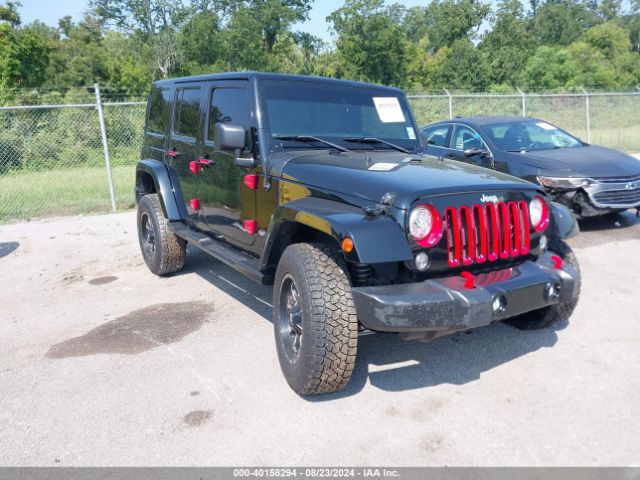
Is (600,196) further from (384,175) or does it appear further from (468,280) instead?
(468,280)

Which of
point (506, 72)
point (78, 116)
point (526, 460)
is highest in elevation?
point (506, 72)

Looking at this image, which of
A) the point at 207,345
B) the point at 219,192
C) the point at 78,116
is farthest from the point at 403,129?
the point at 78,116

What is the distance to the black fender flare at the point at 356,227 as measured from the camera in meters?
2.99

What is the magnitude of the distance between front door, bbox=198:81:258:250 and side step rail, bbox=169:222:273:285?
9cm

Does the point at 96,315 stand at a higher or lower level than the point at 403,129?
lower

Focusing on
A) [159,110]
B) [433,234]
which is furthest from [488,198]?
[159,110]

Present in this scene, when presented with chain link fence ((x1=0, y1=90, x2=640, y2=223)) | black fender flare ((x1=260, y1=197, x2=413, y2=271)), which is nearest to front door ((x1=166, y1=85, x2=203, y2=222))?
black fender flare ((x1=260, y1=197, x2=413, y2=271))

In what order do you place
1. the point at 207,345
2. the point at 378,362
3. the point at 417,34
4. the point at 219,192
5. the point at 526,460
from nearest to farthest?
the point at 526,460 → the point at 378,362 → the point at 207,345 → the point at 219,192 → the point at 417,34

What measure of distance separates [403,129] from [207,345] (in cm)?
237

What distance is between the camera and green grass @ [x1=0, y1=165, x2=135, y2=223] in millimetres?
10320

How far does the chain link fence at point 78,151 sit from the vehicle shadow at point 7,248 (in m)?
1.90

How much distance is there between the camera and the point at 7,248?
25.6ft

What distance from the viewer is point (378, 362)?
13.0 ft

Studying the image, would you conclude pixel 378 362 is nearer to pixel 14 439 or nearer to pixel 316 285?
pixel 316 285
